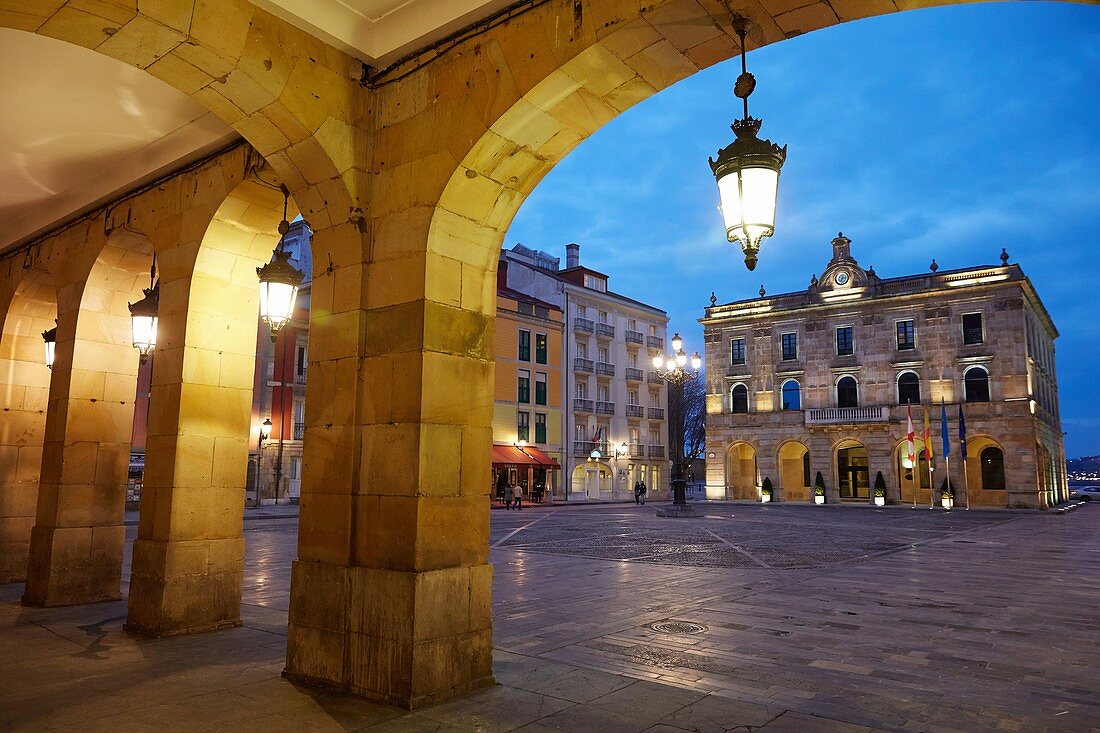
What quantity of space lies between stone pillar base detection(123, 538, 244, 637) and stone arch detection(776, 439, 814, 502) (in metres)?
39.1

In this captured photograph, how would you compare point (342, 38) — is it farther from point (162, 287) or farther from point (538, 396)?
point (538, 396)

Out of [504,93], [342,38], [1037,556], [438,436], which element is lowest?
[1037,556]

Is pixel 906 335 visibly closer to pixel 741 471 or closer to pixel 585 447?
pixel 741 471

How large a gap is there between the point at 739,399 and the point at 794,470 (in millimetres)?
5467

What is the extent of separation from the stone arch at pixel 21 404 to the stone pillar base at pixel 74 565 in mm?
1726

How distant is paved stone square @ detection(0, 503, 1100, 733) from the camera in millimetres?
4270

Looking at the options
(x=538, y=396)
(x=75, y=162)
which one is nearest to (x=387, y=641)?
(x=75, y=162)

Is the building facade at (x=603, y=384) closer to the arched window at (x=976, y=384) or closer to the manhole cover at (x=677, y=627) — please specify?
the arched window at (x=976, y=384)

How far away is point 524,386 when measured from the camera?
39.3 meters

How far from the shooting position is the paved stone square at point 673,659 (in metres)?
4.27

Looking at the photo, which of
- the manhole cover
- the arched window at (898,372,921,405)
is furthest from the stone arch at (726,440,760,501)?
the manhole cover

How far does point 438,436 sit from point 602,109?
8.18 ft

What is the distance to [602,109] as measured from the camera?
4.84 meters

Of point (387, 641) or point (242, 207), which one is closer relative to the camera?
point (387, 641)
